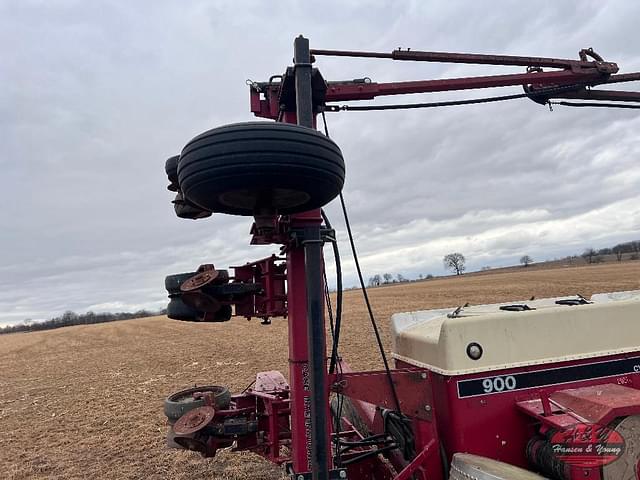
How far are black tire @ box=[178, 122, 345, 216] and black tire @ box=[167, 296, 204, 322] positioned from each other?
1172 millimetres

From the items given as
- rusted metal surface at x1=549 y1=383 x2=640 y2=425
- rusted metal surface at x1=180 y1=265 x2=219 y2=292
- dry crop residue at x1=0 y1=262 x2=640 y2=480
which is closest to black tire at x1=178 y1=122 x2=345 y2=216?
rusted metal surface at x1=180 y1=265 x2=219 y2=292

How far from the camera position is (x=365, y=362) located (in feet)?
41.5

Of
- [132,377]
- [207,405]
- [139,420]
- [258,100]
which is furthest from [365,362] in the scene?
[258,100]

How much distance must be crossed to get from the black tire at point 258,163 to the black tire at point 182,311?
1.17 m

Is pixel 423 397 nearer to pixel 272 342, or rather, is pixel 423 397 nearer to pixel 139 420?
pixel 139 420

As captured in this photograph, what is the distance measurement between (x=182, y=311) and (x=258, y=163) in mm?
1666

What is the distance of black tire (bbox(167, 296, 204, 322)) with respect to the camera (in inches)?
144

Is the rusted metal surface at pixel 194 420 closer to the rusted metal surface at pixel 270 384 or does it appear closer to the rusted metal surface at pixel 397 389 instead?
the rusted metal surface at pixel 270 384

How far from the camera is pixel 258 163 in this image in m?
2.46

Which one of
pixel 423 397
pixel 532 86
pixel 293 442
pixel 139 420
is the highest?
pixel 532 86

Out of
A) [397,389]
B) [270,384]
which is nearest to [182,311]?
[270,384]

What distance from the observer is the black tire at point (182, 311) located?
366cm

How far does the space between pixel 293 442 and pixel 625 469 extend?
206 cm

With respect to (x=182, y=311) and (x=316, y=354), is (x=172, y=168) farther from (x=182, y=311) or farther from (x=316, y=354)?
(x=316, y=354)
